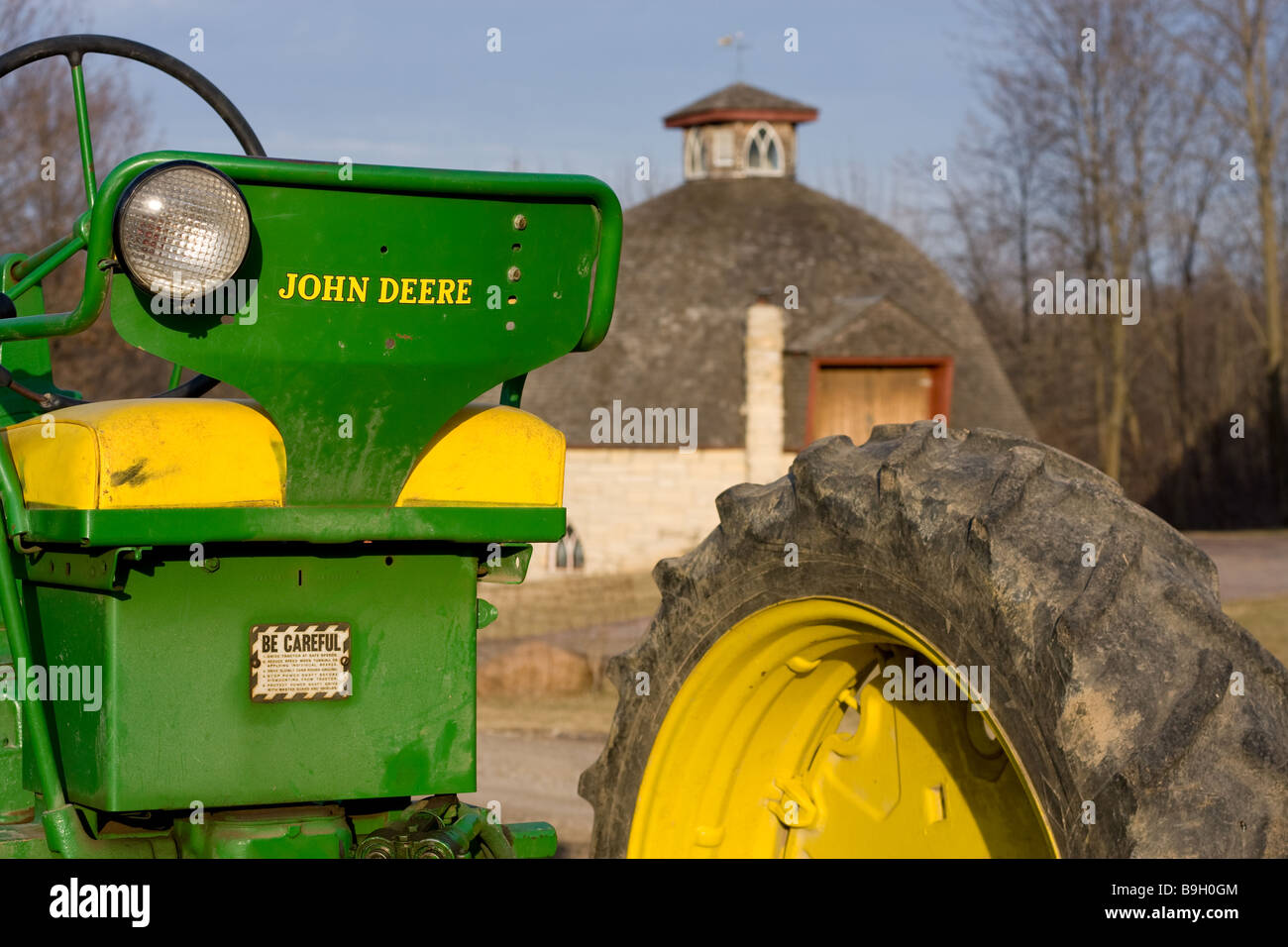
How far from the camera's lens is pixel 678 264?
Result: 30250 mm

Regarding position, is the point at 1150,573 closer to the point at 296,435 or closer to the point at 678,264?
the point at 296,435

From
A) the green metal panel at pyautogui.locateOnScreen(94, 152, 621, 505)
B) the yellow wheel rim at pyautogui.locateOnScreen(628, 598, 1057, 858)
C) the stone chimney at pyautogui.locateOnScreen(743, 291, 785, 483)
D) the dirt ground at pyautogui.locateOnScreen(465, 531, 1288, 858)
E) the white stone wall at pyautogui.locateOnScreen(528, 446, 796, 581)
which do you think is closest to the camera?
the green metal panel at pyautogui.locateOnScreen(94, 152, 621, 505)

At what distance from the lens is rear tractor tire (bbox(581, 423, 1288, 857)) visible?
2107mm

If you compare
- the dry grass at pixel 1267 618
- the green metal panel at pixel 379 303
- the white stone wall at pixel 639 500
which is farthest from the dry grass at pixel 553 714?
the white stone wall at pixel 639 500

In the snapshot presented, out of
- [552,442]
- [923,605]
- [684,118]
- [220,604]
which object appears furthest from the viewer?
[684,118]

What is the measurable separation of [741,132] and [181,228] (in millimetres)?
30542

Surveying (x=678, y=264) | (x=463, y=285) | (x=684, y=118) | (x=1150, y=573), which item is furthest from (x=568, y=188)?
(x=684, y=118)

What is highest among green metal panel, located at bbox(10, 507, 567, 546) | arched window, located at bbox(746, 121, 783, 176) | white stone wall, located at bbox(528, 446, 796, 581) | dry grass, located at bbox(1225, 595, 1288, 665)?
arched window, located at bbox(746, 121, 783, 176)

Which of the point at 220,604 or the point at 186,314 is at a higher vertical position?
the point at 186,314

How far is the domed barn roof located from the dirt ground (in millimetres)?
12268

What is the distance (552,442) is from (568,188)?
0.52 meters

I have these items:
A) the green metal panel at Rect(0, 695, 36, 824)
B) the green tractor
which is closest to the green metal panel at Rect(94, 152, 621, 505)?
the green tractor

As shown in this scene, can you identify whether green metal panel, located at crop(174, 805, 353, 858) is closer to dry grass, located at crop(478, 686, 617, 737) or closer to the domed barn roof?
dry grass, located at crop(478, 686, 617, 737)

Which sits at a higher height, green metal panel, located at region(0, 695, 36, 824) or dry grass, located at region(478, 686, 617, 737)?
green metal panel, located at region(0, 695, 36, 824)
